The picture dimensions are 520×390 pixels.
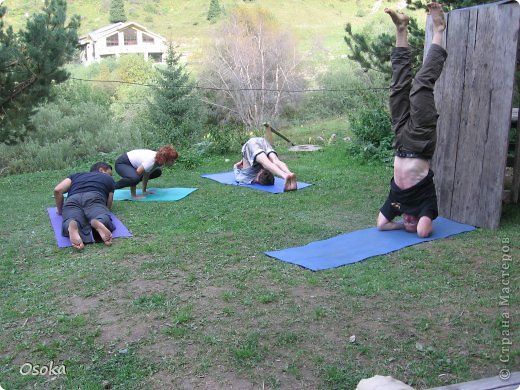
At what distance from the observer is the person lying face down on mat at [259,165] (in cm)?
710

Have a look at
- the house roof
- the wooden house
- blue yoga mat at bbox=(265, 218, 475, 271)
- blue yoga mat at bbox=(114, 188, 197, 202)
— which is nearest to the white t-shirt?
blue yoga mat at bbox=(114, 188, 197, 202)

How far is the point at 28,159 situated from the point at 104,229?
1020 centimetres

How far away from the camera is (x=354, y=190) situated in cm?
649

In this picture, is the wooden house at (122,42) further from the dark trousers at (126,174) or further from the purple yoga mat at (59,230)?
the purple yoga mat at (59,230)

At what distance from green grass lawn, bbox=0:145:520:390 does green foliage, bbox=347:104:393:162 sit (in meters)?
3.11

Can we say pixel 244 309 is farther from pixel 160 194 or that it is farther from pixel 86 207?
pixel 160 194

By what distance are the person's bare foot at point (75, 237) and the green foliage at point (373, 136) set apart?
493 centimetres

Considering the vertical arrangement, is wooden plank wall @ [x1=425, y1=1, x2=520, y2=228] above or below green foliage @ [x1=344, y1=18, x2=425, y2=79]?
below

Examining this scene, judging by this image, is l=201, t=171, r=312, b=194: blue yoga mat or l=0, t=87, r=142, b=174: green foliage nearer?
l=201, t=171, r=312, b=194: blue yoga mat

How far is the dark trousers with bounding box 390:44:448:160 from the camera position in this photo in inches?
182

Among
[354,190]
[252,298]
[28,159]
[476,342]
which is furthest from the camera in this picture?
[28,159]

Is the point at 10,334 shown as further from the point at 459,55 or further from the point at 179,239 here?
the point at 459,55

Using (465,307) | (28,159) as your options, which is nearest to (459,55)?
(465,307)

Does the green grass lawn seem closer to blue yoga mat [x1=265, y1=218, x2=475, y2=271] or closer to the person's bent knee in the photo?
blue yoga mat [x1=265, y1=218, x2=475, y2=271]
